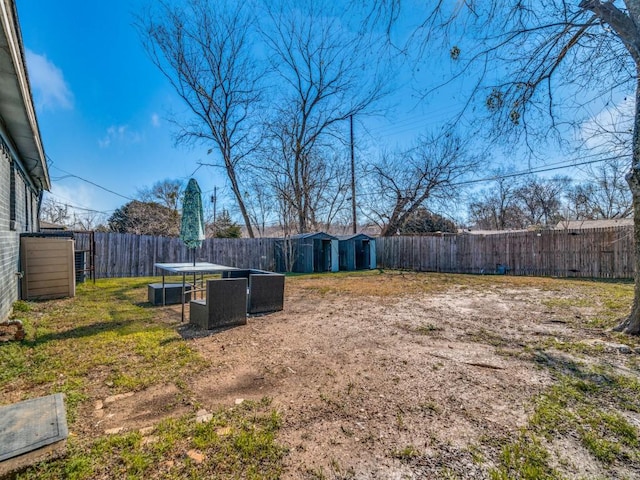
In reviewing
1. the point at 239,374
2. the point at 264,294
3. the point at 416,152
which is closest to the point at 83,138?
the point at 264,294

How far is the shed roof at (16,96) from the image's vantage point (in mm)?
2414

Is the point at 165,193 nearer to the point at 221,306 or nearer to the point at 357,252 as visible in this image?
the point at 357,252

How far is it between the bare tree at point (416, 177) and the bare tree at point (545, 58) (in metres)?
11.7

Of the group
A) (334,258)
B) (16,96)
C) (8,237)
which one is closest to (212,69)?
(334,258)

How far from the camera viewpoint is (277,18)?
12945 mm

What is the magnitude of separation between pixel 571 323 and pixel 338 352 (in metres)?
3.53

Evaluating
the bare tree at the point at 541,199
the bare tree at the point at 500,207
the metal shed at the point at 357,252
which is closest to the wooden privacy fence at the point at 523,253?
the metal shed at the point at 357,252

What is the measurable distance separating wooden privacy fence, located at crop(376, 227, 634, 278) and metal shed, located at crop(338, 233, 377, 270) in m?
1.03

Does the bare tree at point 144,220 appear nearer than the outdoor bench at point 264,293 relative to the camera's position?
No

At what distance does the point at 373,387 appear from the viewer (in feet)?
7.87

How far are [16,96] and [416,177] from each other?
1648 centimetres

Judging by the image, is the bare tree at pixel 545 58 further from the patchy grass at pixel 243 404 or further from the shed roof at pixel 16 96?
the shed roof at pixel 16 96

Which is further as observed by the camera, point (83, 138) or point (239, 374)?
point (83, 138)

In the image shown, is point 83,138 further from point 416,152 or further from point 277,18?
point 416,152
